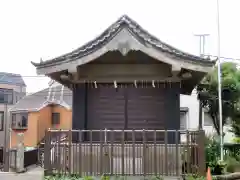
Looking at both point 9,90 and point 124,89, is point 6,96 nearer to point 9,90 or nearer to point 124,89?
point 9,90

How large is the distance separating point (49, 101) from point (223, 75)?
19923 mm

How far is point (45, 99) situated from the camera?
33250 mm

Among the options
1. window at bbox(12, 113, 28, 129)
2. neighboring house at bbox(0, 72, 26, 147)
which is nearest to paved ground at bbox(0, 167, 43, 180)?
window at bbox(12, 113, 28, 129)

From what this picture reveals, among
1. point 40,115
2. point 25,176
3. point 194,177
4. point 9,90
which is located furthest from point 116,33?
point 9,90

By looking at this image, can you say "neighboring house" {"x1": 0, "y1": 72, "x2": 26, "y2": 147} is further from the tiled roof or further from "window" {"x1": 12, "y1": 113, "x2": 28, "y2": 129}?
the tiled roof

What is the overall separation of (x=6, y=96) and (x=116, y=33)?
33086 mm

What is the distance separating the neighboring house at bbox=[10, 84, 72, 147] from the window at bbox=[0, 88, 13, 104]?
5.69 m

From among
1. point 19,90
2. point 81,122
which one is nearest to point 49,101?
point 19,90

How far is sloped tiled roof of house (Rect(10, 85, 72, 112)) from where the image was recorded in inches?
1264

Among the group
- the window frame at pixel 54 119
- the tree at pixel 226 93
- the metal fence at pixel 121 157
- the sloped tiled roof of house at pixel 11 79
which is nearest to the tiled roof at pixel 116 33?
the metal fence at pixel 121 157

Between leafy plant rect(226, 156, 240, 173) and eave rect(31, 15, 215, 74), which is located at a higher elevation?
eave rect(31, 15, 215, 74)

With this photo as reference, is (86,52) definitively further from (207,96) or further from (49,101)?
(49,101)

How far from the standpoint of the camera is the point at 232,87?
1563 centimetres

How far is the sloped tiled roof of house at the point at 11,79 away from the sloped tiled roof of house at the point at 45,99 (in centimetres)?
646
